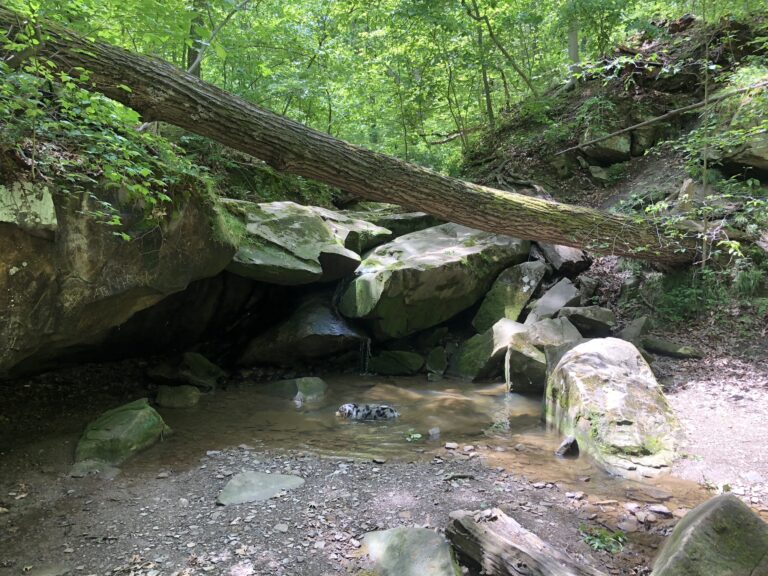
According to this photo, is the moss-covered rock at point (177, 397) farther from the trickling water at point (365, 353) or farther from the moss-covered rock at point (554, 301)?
the moss-covered rock at point (554, 301)

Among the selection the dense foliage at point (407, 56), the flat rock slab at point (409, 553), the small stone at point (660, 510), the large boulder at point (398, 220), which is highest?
the dense foliage at point (407, 56)

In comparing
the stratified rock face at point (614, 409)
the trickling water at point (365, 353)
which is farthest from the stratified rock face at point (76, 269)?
the stratified rock face at point (614, 409)

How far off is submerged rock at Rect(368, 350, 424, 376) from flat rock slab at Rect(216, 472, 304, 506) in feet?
14.3

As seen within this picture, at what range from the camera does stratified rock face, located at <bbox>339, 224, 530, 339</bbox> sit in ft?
26.5

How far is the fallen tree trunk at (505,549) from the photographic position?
253 cm

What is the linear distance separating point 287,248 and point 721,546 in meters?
6.35

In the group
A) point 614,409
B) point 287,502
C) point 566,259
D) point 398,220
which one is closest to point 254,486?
point 287,502

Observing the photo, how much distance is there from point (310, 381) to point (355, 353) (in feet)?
5.32

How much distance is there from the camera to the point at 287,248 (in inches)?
297

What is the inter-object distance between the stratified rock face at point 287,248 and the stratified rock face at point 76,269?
122 cm

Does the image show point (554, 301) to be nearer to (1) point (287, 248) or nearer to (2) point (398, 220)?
(2) point (398, 220)

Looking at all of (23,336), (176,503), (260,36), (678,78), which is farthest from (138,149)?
(678,78)

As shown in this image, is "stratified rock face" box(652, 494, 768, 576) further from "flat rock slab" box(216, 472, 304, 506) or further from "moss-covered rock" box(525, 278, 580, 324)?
"moss-covered rock" box(525, 278, 580, 324)

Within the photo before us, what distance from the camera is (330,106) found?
12.4m
